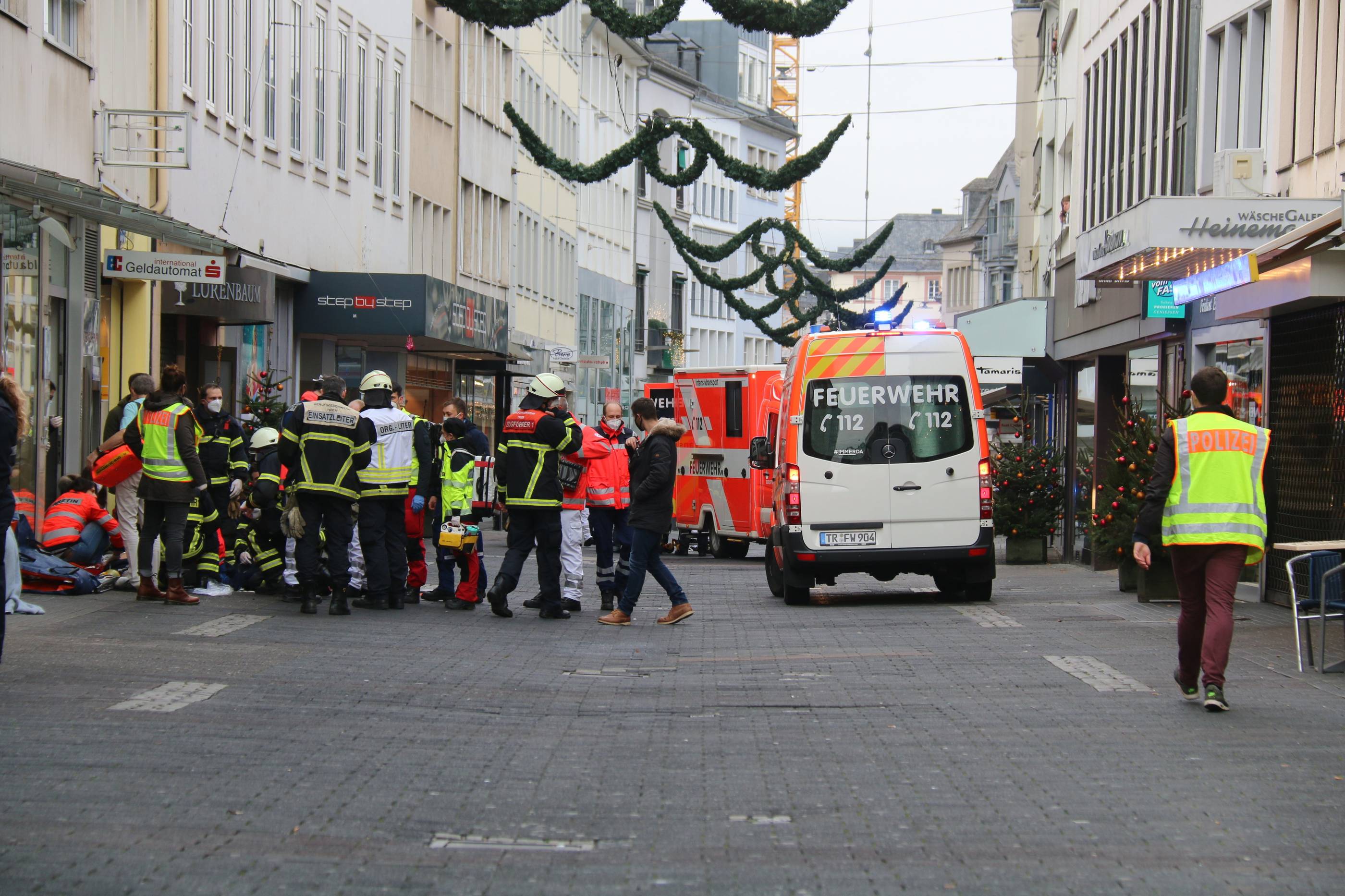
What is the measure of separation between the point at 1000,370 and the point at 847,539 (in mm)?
11431

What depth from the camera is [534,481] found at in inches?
591

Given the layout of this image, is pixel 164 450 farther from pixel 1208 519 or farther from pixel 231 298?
pixel 231 298

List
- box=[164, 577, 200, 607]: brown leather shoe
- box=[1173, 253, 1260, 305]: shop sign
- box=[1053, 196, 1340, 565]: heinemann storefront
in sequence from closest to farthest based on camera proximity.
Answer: box=[1173, 253, 1260, 305]: shop sign, box=[164, 577, 200, 607]: brown leather shoe, box=[1053, 196, 1340, 565]: heinemann storefront

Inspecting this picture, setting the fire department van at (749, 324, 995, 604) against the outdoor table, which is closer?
the outdoor table

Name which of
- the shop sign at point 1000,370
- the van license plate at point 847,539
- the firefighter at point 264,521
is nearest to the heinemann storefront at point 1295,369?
the van license plate at point 847,539

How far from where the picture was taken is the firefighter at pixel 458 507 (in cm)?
1563

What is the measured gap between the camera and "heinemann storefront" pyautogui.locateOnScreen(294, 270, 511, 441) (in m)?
28.9

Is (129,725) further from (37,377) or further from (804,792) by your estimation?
(37,377)

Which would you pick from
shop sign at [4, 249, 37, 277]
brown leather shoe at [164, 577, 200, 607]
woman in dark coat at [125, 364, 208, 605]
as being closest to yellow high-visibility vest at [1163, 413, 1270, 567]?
woman in dark coat at [125, 364, 208, 605]

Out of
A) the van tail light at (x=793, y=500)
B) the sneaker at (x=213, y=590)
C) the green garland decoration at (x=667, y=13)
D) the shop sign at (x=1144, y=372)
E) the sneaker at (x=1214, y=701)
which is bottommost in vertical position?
the sneaker at (x=213, y=590)

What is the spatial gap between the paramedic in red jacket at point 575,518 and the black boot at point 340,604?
5.51ft

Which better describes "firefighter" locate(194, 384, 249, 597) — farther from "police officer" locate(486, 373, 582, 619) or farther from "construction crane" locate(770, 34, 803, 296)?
"construction crane" locate(770, 34, 803, 296)

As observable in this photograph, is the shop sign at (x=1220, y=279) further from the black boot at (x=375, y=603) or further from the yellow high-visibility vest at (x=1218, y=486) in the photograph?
the black boot at (x=375, y=603)

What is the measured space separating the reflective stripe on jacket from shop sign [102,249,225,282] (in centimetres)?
526
